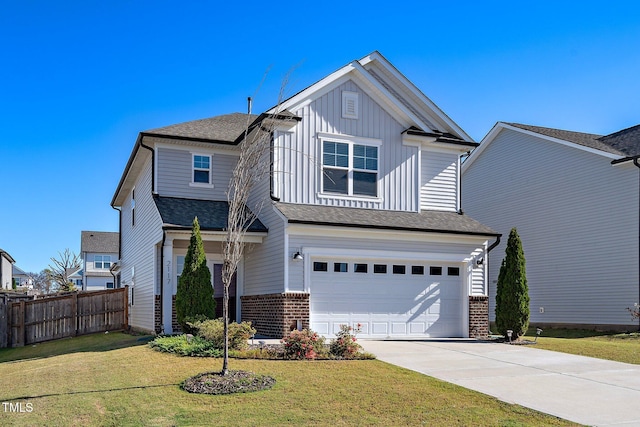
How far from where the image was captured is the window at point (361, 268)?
1778 centimetres

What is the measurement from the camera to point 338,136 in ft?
62.3

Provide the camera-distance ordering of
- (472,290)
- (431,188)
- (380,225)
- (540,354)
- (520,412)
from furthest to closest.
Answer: (431,188) → (472,290) → (380,225) → (540,354) → (520,412)

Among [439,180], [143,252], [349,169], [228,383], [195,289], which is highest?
[349,169]

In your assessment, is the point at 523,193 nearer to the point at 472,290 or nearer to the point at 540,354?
the point at 472,290

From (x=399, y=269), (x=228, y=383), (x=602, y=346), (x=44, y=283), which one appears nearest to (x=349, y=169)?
(x=399, y=269)

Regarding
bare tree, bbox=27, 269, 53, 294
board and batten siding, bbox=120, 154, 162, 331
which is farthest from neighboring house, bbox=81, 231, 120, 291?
board and batten siding, bbox=120, 154, 162, 331

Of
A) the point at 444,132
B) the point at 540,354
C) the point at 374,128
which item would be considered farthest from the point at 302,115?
the point at 540,354

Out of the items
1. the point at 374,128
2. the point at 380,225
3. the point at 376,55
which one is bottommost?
the point at 380,225

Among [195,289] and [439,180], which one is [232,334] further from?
[439,180]

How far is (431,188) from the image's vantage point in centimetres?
2084

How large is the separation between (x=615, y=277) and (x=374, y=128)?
10.7 m

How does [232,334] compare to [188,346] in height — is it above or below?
above

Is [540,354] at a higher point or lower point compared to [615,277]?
lower

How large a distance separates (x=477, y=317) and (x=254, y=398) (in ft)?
36.3
